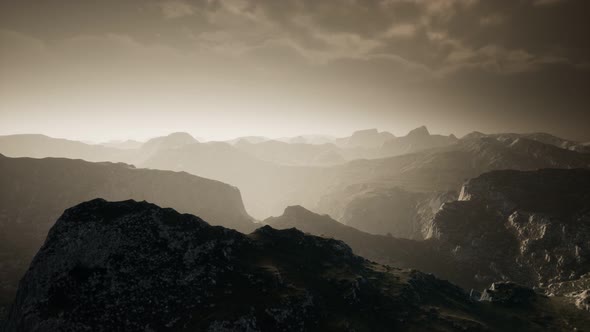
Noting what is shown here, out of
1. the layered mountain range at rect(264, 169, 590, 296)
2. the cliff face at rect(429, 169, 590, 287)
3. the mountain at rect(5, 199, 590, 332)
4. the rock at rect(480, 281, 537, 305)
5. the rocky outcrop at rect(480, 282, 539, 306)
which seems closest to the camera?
the mountain at rect(5, 199, 590, 332)

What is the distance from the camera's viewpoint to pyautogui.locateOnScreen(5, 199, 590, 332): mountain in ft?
153

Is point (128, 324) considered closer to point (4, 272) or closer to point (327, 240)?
point (327, 240)

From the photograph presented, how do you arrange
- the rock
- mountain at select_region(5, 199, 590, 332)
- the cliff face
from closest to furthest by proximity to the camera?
1. mountain at select_region(5, 199, 590, 332)
2. the rock
3. the cliff face

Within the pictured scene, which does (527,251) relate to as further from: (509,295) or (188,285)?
(188,285)

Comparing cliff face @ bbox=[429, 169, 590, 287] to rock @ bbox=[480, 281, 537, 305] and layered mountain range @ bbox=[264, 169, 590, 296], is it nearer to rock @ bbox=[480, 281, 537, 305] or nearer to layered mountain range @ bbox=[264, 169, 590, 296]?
layered mountain range @ bbox=[264, 169, 590, 296]

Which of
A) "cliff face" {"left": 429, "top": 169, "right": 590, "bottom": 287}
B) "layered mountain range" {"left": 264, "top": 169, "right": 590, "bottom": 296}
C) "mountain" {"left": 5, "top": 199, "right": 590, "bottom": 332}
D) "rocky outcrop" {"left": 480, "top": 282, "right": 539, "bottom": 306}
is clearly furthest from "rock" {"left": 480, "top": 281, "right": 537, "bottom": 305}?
"cliff face" {"left": 429, "top": 169, "right": 590, "bottom": 287}

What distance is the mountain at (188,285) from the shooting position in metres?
46.8

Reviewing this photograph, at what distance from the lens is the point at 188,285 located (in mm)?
Answer: 53312

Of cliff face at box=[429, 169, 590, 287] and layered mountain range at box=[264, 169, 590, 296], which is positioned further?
cliff face at box=[429, 169, 590, 287]

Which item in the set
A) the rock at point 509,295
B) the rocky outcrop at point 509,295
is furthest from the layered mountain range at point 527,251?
the rock at point 509,295

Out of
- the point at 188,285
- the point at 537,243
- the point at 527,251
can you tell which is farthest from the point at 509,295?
the point at 188,285

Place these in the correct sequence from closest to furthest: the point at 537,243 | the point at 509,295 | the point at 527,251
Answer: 1. the point at 509,295
2. the point at 537,243
3. the point at 527,251

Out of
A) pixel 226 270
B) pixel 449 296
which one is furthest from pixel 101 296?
pixel 449 296

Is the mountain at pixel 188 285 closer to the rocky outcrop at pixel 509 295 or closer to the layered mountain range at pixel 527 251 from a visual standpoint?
the rocky outcrop at pixel 509 295
